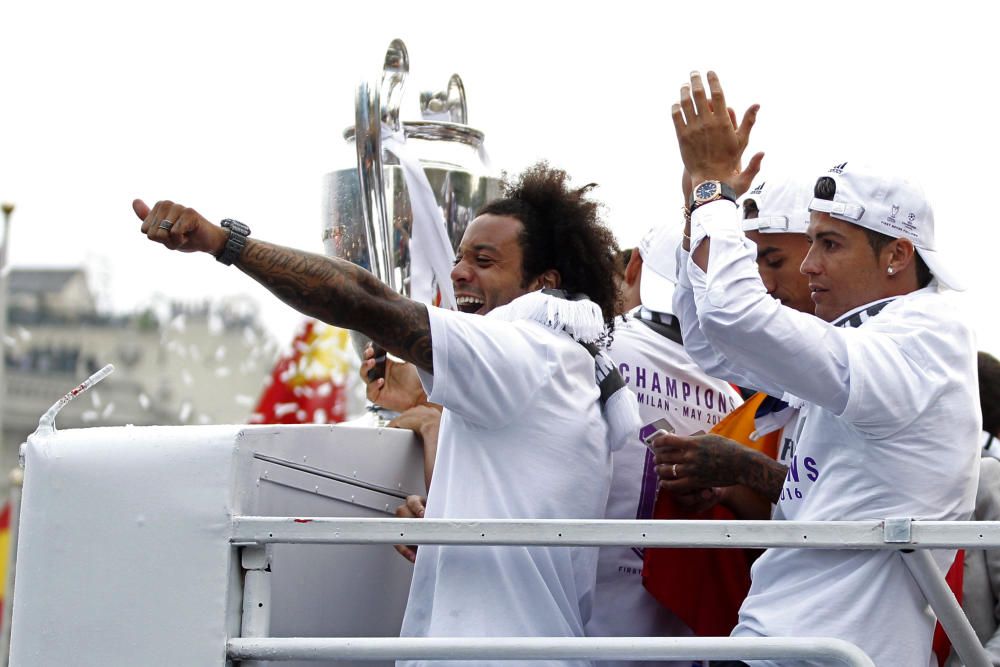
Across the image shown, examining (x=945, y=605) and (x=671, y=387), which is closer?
(x=945, y=605)

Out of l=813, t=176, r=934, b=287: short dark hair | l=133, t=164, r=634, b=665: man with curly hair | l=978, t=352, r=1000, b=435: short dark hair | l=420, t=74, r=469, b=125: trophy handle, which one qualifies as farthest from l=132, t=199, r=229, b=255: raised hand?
l=978, t=352, r=1000, b=435: short dark hair

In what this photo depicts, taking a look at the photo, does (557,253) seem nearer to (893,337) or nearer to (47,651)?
(893,337)

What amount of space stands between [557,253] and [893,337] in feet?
3.00

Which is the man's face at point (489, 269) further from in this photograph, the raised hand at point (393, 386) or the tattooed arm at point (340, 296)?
the raised hand at point (393, 386)

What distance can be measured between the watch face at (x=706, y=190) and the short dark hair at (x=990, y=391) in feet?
5.66

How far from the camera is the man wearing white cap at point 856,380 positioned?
8.25 feet

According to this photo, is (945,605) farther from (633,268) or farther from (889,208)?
(633,268)

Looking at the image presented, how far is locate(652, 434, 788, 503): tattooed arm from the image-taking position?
9.89 feet

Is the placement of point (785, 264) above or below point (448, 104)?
below

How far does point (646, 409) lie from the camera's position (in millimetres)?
3518

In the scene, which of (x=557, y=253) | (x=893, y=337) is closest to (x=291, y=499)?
(x=557, y=253)

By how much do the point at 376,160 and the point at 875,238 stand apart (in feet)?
4.84

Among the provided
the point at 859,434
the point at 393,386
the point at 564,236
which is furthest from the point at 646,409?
the point at 859,434

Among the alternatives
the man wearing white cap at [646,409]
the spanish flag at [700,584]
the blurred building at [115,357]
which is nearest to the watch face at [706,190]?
the man wearing white cap at [646,409]
